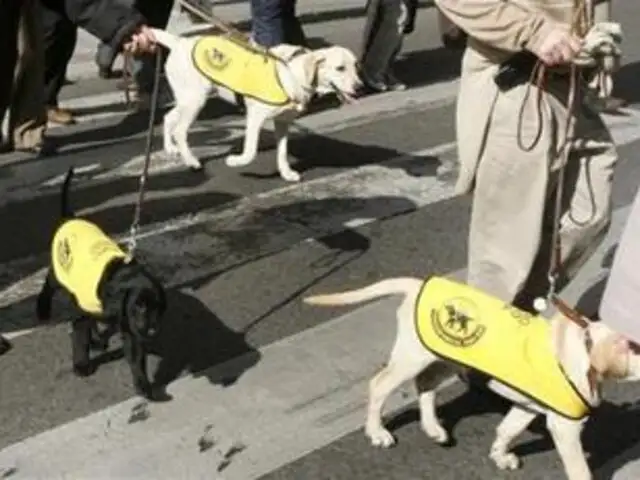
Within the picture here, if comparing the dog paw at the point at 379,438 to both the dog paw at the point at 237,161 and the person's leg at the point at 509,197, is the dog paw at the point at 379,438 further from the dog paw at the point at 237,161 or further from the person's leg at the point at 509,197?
the dog paw at the point at 237,161

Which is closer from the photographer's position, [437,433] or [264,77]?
[437,433]

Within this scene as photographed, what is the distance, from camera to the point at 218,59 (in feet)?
27.3

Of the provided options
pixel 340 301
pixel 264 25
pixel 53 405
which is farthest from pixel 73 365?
pixel 264 25

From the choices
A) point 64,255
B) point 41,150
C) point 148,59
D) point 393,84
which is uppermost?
point 64,255

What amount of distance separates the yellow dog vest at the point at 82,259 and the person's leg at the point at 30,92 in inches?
123

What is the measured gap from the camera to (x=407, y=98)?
428 inches

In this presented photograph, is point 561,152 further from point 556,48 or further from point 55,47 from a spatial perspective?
point 55,47

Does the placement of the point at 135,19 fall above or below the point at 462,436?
above

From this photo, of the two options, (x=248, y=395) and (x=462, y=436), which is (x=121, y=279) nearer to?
(x=248, y=395)

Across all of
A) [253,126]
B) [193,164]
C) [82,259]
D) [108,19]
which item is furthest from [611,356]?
[193,164]

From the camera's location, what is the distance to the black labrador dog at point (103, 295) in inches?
196

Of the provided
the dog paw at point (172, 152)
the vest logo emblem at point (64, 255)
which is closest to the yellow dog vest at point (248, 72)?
the dog paw at point (172, 152)

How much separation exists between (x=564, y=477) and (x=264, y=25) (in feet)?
20.1

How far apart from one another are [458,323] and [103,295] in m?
1.37
